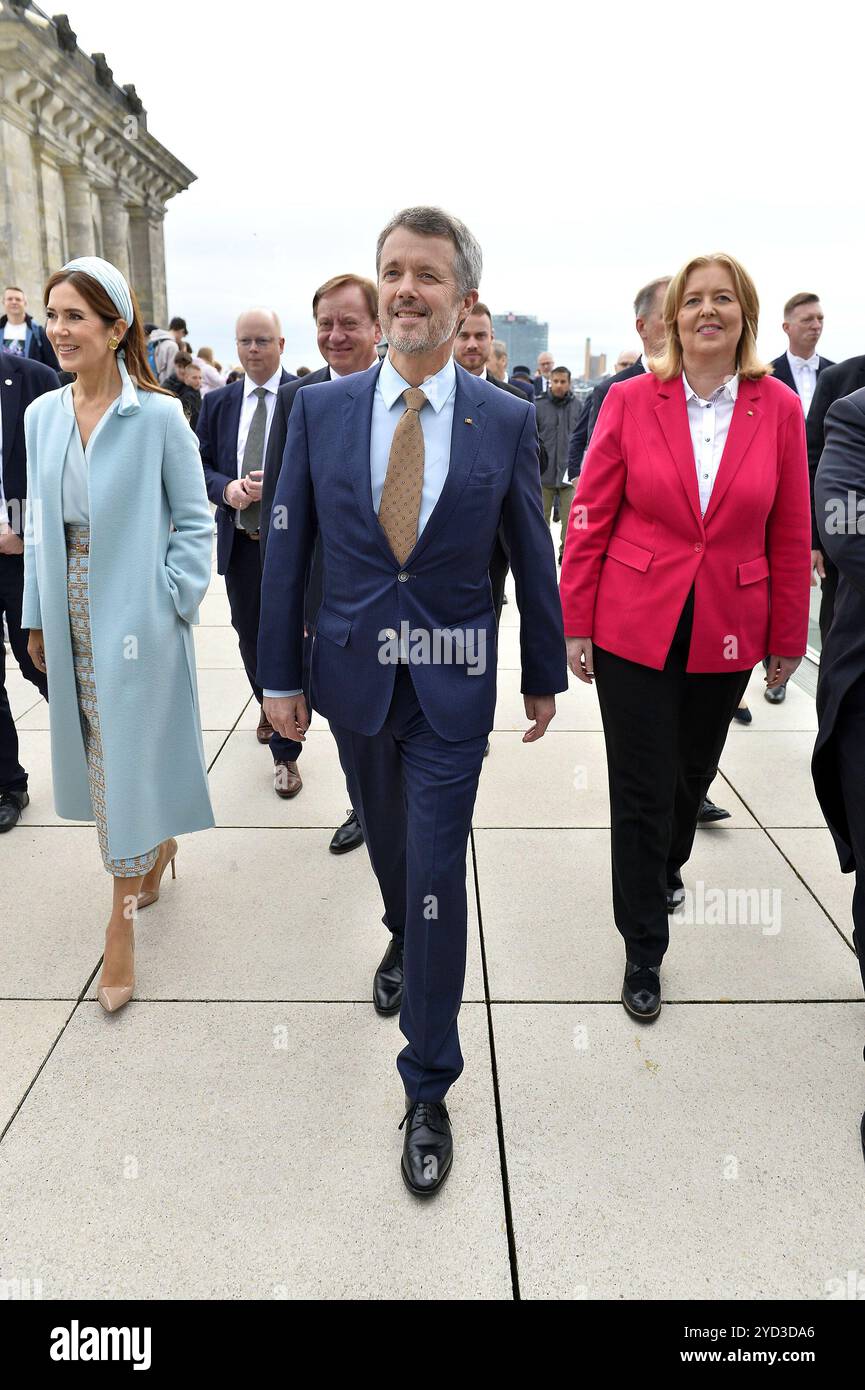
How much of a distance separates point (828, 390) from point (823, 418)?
351mm

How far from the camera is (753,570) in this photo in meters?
2.98

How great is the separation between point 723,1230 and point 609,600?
5.84ft

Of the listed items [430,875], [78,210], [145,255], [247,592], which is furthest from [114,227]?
[430,875]

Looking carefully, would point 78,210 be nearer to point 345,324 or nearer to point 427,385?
point 345,324

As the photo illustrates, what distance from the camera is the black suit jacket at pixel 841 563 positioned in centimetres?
242

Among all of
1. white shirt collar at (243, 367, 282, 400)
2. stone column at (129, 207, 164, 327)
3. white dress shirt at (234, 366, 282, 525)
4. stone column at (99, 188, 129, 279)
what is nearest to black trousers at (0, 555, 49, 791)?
white dress shirt at (234, 366, 282, 525)

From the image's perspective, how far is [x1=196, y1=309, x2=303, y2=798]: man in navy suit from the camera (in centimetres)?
462

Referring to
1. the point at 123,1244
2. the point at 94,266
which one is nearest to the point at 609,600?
the point at 94,266

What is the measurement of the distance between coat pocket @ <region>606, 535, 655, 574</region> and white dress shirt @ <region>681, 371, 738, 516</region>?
216mm

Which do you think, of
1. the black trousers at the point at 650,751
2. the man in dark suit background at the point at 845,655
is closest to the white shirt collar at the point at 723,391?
the man in dark suit background at the point at 845,655

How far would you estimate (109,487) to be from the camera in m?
2.99

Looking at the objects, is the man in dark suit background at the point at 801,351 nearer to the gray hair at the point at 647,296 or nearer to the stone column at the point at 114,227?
the gray hair at the point at 647,296

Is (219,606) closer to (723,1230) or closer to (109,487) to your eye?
(109,487)

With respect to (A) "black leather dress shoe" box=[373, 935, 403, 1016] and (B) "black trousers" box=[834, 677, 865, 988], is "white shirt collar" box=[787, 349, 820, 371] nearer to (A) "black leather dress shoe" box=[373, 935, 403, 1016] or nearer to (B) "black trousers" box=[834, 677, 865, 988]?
(B) "black trousers" box=[834, 677, 865, 988]
